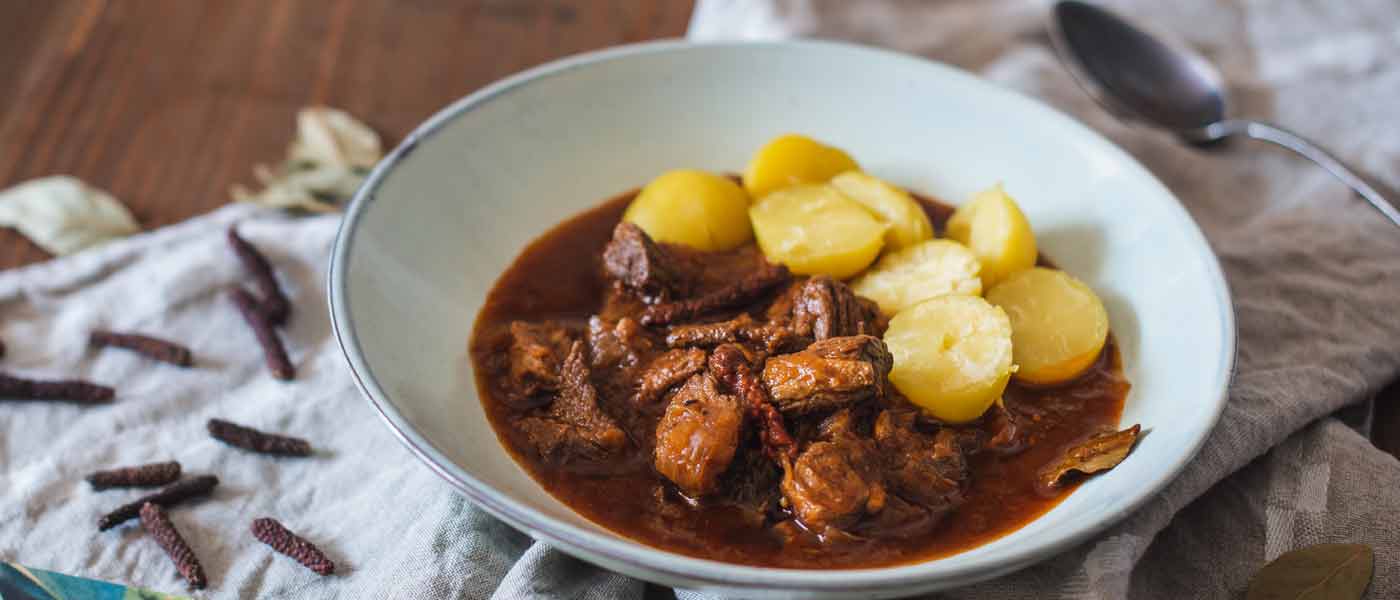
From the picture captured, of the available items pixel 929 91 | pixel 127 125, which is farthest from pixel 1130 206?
pixel 127 125

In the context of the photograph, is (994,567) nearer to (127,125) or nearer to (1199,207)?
(1199,207)

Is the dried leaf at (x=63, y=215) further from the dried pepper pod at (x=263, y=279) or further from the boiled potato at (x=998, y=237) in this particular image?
the boiled potato at (x=998, y=237)

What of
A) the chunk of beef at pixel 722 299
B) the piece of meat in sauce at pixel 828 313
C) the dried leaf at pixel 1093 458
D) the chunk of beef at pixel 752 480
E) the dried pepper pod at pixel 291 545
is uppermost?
the piece of meat in sauce at pixel 828 313

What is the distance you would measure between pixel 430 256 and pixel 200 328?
2.33 feet

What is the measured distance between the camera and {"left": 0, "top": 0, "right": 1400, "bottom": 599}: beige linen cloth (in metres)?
2.23

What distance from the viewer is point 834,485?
204cm

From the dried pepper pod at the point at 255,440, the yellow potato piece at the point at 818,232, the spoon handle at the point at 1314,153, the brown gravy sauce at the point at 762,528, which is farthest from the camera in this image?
the spoon handle at the point at 1314,153

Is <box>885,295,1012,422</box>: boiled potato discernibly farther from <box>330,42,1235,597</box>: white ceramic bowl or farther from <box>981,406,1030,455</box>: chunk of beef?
<box>330,42,1235,597</box>: white ceramic bowl

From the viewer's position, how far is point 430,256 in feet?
8.98

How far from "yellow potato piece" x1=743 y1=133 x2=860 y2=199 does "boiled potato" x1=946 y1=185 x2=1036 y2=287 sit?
0.43 metres

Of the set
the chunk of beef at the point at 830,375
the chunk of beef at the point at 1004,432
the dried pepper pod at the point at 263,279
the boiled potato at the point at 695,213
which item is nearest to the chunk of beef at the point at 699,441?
the chunk of beef at the point at 830,375

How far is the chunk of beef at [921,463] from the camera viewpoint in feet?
7.11

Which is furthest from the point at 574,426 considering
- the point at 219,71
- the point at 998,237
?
the point at 219,71

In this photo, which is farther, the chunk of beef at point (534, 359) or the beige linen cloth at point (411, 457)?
the chunk of beef at point (534, 359)
